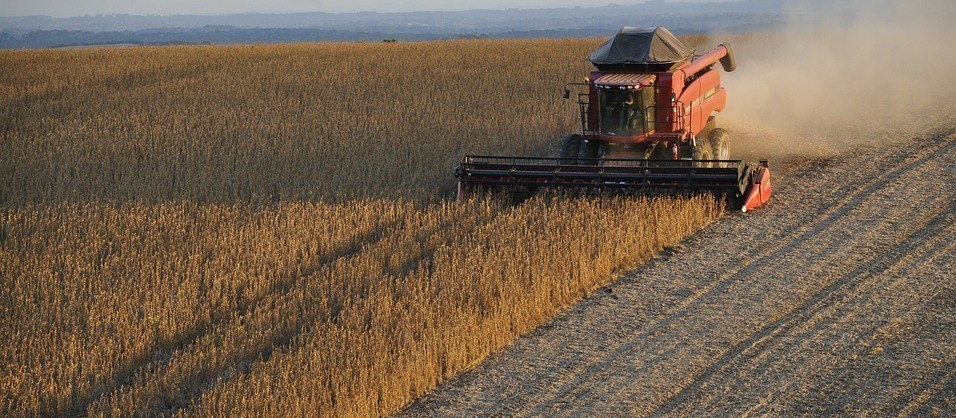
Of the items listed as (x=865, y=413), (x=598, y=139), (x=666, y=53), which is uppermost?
(x=666, y=53)

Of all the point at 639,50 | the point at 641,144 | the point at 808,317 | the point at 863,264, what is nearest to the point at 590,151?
the point at 641,144

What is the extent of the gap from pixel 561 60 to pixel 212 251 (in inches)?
694

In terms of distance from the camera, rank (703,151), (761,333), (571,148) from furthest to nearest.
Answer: (571,148)
(703,151)
(761,333)

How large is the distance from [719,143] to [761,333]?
5103 mm

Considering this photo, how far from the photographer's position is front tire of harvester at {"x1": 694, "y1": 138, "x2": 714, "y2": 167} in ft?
37.1

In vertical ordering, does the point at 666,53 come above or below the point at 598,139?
above

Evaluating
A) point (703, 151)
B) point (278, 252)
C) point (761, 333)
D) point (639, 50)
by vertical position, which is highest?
point (639, 50)

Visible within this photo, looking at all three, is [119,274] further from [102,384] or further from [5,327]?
[102,384]

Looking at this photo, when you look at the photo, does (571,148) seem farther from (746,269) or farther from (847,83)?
(847,83)

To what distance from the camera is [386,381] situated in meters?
6.30

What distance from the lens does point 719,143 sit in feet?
39.3

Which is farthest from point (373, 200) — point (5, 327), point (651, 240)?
point (5, 327)

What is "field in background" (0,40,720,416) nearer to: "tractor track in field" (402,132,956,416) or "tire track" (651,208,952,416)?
"tractor track in field" (402,132,956,416)

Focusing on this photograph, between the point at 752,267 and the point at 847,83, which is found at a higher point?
the point at 847,83
